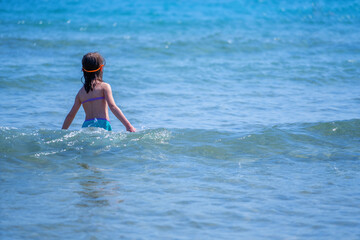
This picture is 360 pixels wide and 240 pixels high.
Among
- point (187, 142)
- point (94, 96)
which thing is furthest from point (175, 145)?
point (94, 96)

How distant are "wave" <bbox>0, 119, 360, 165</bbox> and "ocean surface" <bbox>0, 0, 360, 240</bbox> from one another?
0.02 metres

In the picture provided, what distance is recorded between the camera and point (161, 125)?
24.0 ft

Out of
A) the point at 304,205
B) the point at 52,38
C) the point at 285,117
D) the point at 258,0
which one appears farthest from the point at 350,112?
the point at 258,0

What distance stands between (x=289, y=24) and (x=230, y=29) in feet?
12.4

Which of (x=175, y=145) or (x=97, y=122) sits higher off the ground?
(x=97, y=122)

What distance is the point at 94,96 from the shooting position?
5711mm

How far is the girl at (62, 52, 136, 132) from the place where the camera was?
5594 mm

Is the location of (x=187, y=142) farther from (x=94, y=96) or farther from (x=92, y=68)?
(x=92, y=68)

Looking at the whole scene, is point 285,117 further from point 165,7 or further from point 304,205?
point 165,7

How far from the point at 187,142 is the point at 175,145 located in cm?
23

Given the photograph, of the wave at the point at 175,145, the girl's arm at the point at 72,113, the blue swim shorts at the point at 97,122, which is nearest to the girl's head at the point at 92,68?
the girl's arm at the point at 72,113

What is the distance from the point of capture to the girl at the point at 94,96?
220 inches

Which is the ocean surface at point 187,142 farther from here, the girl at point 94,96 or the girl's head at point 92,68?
the girl's head at point 92,68

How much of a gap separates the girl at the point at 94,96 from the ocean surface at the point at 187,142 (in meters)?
0.20
